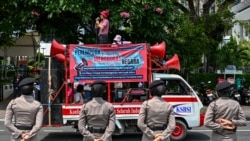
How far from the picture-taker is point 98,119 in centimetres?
660

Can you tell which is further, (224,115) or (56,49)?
(56,49)

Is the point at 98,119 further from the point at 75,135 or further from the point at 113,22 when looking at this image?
the point at 113,22

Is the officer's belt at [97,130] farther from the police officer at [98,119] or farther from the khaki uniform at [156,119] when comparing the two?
the khaki uniform at [156,119]

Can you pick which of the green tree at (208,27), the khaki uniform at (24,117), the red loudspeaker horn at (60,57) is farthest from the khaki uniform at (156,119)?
the green tree at (208,27)

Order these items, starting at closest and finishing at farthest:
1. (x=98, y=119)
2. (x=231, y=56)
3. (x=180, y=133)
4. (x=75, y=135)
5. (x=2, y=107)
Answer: (x=98, y=119) < (x=180, y=133) < (x=75, y=135) < (x=2, y=107) < (x=231, y=56)

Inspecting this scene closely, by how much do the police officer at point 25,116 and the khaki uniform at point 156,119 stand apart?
139cm

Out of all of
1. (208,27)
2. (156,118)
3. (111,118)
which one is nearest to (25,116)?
(111,118)

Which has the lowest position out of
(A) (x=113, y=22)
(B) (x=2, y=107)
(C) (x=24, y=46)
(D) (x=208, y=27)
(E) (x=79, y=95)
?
(B) (x=2, y=107)

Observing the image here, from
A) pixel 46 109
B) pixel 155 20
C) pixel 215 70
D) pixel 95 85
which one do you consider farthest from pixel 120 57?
pixel 215 70

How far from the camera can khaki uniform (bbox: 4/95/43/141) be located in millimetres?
6676

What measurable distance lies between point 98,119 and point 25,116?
3.26ft

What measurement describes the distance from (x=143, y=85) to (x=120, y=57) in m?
0.95

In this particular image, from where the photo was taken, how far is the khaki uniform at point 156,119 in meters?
6.62

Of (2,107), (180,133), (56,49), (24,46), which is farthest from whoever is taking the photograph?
(24,46)
